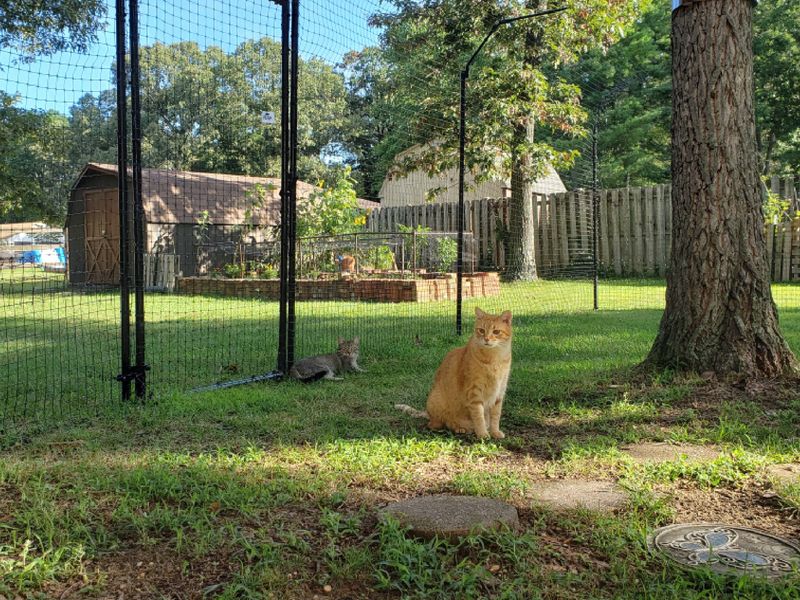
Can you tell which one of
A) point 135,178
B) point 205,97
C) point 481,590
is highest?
point 205,97

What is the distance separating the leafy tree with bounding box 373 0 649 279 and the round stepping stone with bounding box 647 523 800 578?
688 cm

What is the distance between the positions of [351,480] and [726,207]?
3.50 m

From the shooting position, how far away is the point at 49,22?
495cm

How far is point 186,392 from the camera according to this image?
205 inches

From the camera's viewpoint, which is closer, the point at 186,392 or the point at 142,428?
the point at 142,428

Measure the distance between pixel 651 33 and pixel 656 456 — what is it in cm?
2461

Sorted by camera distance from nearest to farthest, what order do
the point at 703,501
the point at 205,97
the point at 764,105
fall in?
the point at 703,501
the point at 205,97
the point at 764,105

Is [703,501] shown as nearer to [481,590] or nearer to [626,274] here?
[481,590]

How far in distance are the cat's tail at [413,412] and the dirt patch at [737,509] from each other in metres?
1.76

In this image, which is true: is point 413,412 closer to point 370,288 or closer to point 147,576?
point 147,576

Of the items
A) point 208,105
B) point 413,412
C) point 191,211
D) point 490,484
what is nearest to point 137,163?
point 413,412

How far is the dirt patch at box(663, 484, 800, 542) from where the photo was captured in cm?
279

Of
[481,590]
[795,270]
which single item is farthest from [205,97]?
Result: [795,270]

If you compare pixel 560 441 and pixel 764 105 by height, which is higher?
pixel 764 105
